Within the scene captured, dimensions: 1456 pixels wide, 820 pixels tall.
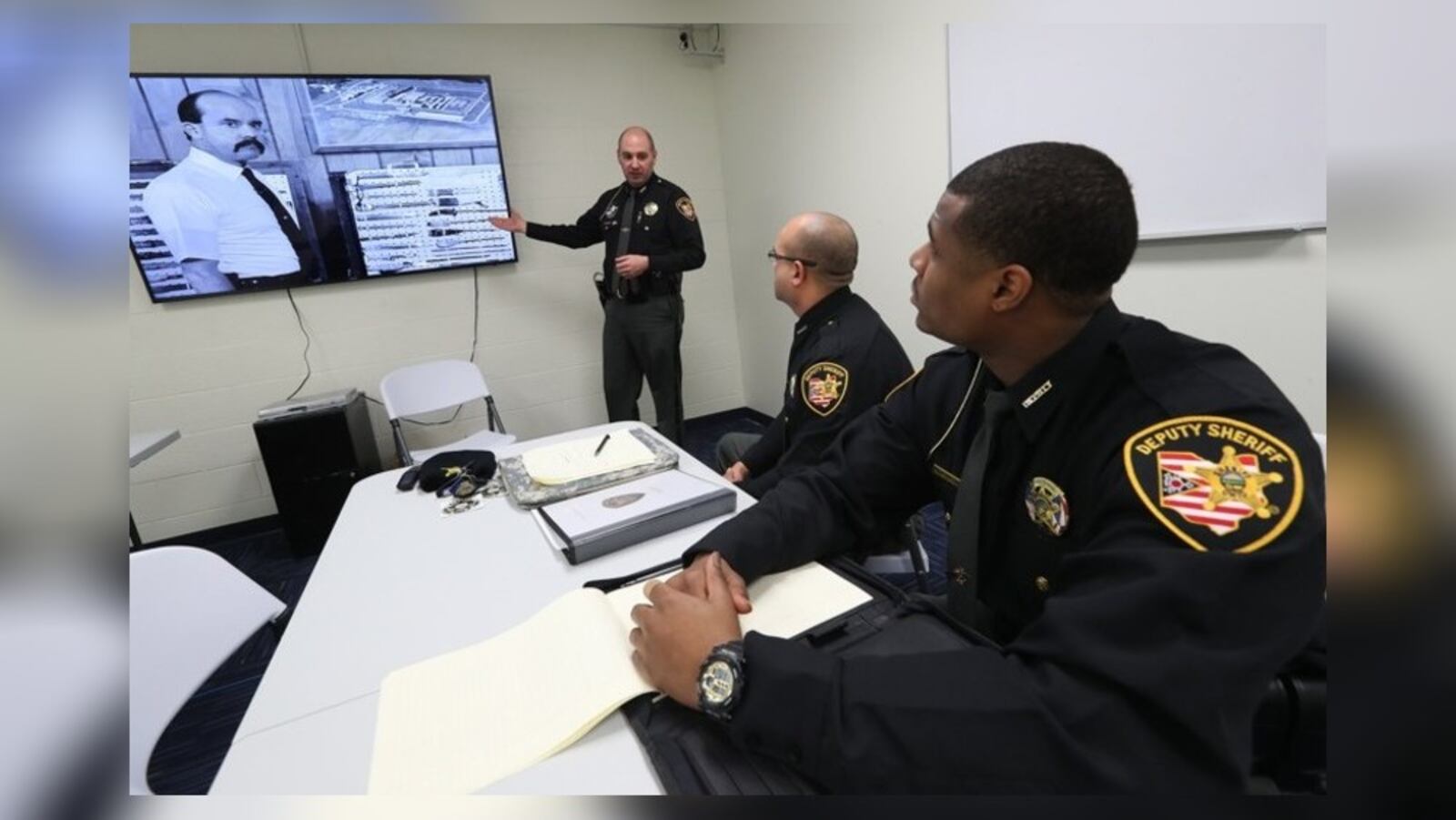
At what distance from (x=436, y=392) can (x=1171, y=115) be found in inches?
99.6

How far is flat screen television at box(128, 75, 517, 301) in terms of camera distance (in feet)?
7.09

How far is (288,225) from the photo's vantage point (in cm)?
235

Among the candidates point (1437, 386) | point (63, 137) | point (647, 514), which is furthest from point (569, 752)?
point (1437, 386)

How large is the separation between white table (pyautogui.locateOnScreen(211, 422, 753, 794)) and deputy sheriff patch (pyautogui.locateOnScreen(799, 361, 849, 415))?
1.02 ft

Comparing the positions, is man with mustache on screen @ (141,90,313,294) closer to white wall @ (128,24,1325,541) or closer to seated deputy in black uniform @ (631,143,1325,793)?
white wall @ (128,24,1325,541)

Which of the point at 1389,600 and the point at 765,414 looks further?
the point at 765,414

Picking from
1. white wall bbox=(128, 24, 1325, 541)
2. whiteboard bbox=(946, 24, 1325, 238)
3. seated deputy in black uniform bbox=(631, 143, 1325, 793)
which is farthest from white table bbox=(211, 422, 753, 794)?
white wall bbox=(128, 24, 1325, 541)

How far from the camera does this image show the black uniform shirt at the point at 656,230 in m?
2.58

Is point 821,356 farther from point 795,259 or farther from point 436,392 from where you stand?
point 436,392

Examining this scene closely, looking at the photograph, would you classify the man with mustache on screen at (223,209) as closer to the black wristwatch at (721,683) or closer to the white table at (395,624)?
the white table at (395,624)

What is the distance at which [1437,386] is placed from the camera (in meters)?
0.38

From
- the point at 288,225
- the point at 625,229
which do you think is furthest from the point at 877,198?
the point at 288,225

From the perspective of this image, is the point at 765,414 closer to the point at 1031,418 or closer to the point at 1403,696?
the point at 1031,418

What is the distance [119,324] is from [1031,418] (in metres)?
0.76
